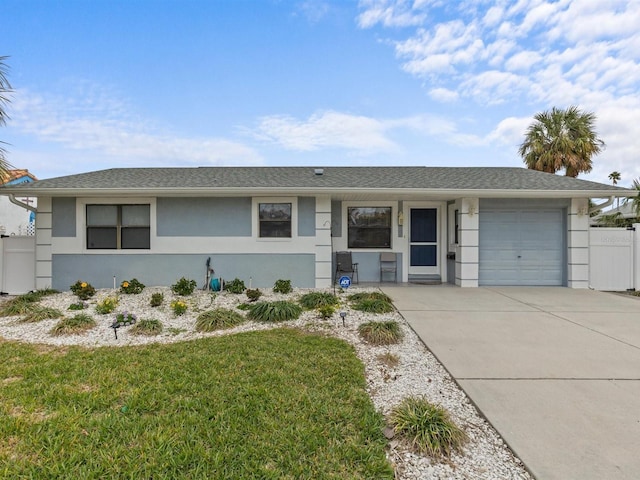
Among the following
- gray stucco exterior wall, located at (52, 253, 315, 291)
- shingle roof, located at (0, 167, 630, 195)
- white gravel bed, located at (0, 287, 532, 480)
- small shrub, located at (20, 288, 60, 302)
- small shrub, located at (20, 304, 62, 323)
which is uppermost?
shingle roof, located at (0, 167, 630, 195)

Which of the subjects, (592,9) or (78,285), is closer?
(78,285)

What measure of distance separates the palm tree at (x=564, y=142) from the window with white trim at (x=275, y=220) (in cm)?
1284

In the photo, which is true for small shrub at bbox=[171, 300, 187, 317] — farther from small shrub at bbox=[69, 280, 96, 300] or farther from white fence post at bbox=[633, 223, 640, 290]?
white fence post at bbox=[633, 223, 640, 290]

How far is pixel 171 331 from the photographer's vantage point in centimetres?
504

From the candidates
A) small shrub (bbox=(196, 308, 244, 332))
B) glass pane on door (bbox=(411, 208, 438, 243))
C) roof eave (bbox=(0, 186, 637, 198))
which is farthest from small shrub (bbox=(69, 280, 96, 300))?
glass pane on door (bbox=(411, 208, 438, 243))

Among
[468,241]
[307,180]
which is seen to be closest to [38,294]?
[307,180]

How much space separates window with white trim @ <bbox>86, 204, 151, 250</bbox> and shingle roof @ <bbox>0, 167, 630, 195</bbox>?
68 centimetres

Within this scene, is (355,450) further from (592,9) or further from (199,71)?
(199,71)

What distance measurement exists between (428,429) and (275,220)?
21.5ft

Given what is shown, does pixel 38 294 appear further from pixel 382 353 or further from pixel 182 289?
pixel 382 353

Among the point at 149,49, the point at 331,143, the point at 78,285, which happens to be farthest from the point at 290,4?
the point at 78,285

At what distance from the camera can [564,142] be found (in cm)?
1439

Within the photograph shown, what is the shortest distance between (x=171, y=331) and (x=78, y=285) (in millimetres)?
3564

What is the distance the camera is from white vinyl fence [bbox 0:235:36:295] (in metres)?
8.03
